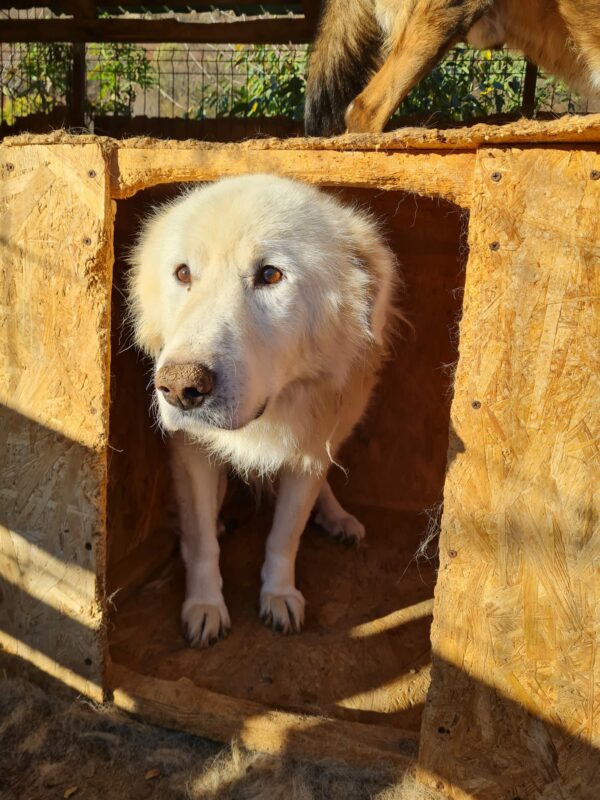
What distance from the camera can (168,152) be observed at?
7.71ft

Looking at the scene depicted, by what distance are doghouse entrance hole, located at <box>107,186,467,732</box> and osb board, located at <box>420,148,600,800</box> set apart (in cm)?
62

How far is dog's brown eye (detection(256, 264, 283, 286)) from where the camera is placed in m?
2.51

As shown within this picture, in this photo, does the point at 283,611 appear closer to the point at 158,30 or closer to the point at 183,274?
the point at 183,274

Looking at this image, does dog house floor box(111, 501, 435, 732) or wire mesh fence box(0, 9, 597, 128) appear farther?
wire mesh fence box(0, 9, 597, 128)

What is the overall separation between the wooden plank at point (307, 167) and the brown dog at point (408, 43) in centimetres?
121

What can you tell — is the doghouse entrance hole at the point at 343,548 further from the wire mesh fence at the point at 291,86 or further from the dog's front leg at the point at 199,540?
the wire mesh fence at the point at 291,86

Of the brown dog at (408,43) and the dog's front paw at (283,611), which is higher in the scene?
the brown dog at (408,43)

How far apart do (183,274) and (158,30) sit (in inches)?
167

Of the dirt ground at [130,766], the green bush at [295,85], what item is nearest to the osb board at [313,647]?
the dirt ground at [130,766]

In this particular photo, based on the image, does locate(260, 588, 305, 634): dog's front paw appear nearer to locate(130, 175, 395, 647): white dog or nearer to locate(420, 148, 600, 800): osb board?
locate(130, 175, 395, 647): white dog

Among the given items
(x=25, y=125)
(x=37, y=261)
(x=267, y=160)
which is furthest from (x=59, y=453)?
(x=25, y=125)

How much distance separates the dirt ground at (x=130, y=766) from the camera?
2320 millimetres

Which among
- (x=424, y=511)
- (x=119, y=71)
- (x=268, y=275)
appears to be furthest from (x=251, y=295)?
(x=119, y=71)

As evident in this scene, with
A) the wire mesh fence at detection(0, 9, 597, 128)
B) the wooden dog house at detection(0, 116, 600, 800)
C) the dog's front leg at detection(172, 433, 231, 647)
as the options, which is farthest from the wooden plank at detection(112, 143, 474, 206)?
the wire mesh fence at detection(0, 9, 597, 128)
